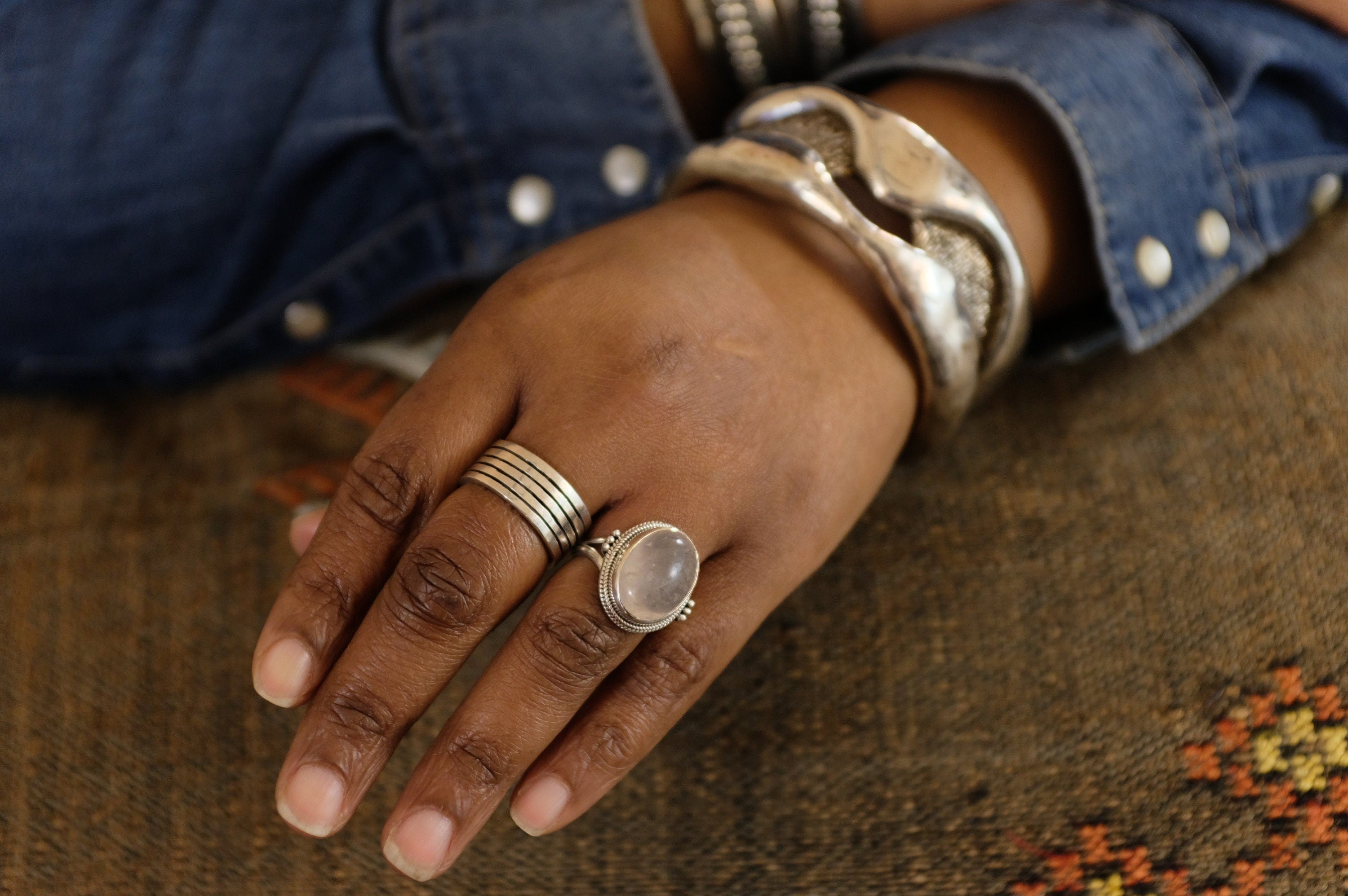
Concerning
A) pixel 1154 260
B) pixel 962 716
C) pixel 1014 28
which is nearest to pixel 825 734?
pixel 962 716

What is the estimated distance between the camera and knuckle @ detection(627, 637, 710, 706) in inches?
21.5

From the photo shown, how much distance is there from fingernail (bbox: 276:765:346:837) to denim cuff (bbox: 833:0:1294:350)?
63cm

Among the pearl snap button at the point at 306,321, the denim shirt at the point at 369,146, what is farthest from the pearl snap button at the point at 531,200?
the pearl snap button at the point at 306,321

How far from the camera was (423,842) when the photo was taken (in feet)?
1.66

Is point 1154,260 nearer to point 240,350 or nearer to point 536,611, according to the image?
point 536,611

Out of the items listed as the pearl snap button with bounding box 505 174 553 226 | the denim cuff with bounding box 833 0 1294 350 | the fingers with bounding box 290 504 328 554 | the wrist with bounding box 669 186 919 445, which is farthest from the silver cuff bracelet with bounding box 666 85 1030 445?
the fingers with bounding box 290 504 328 554

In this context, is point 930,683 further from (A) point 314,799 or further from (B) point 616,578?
(A) point 314,799

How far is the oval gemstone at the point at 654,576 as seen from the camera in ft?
1.68

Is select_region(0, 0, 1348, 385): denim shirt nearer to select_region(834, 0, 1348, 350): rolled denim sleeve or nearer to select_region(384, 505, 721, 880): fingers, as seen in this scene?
select_region(834, 0, 1348, 350): rolled denim sleeve

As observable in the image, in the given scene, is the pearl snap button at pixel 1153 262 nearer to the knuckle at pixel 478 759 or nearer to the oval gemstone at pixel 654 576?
the oval gemstone at pixel 654 576

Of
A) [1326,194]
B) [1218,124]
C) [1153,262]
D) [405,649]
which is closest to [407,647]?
[405,649]

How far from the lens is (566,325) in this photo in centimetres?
59

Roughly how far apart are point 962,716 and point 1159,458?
26cm

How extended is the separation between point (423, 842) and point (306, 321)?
55 cm
